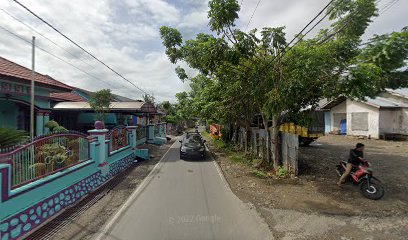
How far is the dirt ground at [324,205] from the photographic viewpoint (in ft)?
14.9

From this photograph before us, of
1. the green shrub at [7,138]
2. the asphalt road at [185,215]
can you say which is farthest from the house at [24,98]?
the asphalt road at [185,215]

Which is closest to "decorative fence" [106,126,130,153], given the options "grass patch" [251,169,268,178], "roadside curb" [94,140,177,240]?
"roadside curb" [94,140,177,240]

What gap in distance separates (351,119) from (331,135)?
9.42 ft

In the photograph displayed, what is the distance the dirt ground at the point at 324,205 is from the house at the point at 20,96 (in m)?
9.61

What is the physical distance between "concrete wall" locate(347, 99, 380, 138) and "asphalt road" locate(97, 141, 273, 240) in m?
19.2

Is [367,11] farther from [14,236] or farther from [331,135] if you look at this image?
[331,135]

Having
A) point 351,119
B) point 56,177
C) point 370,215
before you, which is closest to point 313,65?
point 370,215

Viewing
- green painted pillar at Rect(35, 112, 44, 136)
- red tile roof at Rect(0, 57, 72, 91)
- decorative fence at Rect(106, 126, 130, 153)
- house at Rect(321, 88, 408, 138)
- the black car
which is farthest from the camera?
house at Rect(321, 88, 408, 138)

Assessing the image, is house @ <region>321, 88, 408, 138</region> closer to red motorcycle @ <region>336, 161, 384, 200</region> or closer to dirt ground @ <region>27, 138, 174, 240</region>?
red motorcycle @ <region>336, 161, 384, 200</region>

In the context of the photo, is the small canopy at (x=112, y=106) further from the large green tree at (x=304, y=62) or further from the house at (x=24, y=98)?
the large green tree at (x=304, y=62)

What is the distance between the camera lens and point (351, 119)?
2253cm

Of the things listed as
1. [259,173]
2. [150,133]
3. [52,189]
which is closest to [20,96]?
[52,189]

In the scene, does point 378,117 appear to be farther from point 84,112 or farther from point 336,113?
point 84,112

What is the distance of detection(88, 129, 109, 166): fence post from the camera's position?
8.16 metres
